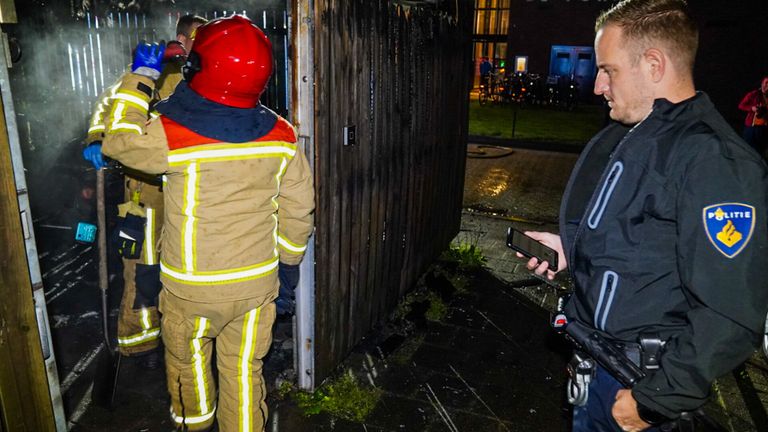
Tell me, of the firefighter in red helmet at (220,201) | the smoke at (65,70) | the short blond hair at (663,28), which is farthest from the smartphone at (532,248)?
the smoke at (65,70)

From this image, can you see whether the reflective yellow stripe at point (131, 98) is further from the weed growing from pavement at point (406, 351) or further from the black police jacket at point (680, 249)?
the weed growing from pavement at point (406, 351)

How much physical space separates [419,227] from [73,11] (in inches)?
165

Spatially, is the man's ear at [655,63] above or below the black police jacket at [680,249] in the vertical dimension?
above

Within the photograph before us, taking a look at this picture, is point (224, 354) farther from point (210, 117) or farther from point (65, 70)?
point (65, 70)

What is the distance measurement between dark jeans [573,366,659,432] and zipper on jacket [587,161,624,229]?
0.61 m

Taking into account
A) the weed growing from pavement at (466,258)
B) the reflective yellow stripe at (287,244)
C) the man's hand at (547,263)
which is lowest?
the weed growing from pavement at (466,258)

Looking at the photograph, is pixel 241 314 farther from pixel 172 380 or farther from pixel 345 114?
pixel 345 114

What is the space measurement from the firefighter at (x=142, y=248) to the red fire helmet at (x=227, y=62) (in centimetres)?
93

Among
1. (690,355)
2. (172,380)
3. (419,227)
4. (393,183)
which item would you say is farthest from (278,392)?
(690,355)

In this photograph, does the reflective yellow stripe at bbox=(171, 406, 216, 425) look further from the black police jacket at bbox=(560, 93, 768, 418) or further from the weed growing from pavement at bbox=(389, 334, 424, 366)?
the black police jacket at bbox=(560, 93, 768, 418)

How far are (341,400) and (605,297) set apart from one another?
7.28ft

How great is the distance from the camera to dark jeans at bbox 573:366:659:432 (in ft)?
6.61

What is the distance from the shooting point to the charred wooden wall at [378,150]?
3.33m

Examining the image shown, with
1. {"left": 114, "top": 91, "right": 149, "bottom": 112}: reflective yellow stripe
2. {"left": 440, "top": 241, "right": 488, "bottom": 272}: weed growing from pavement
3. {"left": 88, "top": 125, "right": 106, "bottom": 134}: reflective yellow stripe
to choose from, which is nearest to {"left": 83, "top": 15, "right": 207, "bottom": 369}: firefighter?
{"left": 88, "top": 125, "right": 106, "bottom": 134}: reflective yellow stripe
